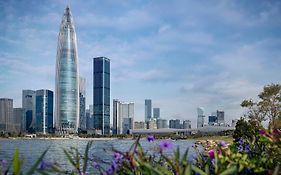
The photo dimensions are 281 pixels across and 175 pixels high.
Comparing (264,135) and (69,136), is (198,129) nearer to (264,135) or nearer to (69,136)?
(69,136)

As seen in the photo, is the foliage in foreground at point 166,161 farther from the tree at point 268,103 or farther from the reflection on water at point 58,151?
the tree at point 268,103

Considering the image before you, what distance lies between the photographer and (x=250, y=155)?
16.7 ft

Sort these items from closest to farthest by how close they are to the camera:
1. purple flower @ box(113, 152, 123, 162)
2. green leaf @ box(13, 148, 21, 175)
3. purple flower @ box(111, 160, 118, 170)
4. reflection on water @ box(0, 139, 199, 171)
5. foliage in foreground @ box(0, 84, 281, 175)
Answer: green leaf @ box(13, 148, 21, 175) < foliage in foreground @ box(0, 84, 281, 175) < purple flower @ box(111, 160, 118, 170) < purple flower @ box(113, 152, 123, 162) < reflection on water @ box(0, 139, 199, 171)

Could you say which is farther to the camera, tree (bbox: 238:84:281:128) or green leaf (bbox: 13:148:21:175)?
tree (bbox: 238:84:281:128)

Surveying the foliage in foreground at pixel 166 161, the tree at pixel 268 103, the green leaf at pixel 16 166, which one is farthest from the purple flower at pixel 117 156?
the tree at pixel 268 103

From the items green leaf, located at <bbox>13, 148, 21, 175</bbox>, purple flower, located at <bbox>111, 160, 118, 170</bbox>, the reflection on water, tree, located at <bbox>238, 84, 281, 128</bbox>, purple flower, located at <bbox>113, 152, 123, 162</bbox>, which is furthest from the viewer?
tree, located at <bbox>238, 84, 281, 128</bbox>

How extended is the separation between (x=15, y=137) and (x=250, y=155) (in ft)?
586

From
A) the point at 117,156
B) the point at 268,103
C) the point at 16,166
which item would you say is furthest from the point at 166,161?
the point at 268,103

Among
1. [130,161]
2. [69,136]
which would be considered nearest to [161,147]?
[130,161]

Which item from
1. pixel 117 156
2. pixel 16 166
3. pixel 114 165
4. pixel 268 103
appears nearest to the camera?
pixel 16 166

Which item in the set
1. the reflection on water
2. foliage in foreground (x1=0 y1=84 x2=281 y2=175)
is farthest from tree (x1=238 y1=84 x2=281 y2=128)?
foliage in foreground (x1=0 y1=84 x2=281 y2=175)

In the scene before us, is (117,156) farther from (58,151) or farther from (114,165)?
(58,151)

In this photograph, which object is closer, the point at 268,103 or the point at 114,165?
the point at 114,165

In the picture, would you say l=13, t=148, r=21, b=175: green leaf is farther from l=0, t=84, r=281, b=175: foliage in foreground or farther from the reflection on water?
the reflection on water
